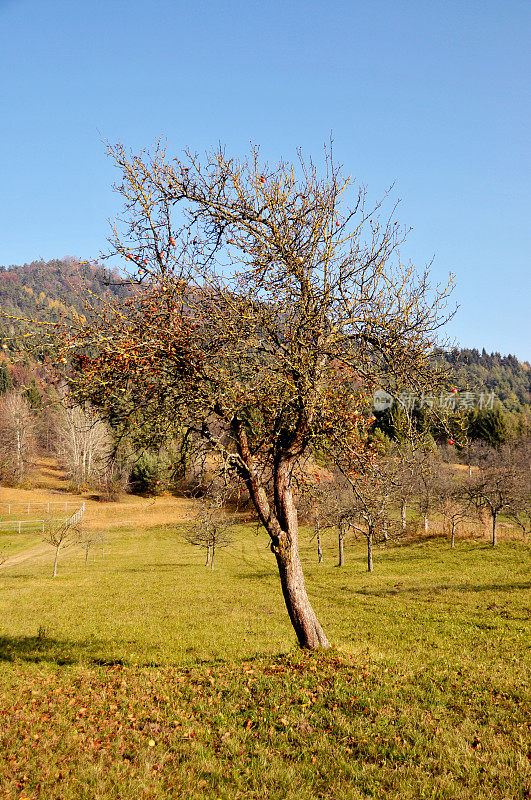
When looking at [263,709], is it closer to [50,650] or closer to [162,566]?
[50,650]

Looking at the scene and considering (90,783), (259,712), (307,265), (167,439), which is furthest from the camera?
(167,439)

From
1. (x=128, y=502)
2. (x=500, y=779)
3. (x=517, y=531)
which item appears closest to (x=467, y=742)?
(x=500, y=779)

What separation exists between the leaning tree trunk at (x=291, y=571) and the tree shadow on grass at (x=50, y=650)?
6.24 m

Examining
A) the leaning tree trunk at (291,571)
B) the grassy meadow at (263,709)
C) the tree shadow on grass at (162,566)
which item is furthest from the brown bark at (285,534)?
the tree shadow on grass at (162,566)

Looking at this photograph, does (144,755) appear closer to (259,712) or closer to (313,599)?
(259,712)

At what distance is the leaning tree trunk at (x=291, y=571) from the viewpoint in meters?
10.5

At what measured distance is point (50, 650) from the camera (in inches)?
613

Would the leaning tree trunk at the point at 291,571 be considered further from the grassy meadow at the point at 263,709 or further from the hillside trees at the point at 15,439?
the hillside trees at the point at 15,439

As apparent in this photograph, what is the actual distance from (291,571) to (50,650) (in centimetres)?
1053

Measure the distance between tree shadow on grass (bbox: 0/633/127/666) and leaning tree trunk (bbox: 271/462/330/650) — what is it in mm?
6241

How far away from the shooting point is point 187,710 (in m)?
7.59

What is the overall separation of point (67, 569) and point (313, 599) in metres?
22.7

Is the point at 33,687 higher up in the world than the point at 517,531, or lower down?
higher up

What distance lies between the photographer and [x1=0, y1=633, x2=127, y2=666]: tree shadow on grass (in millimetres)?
14289
